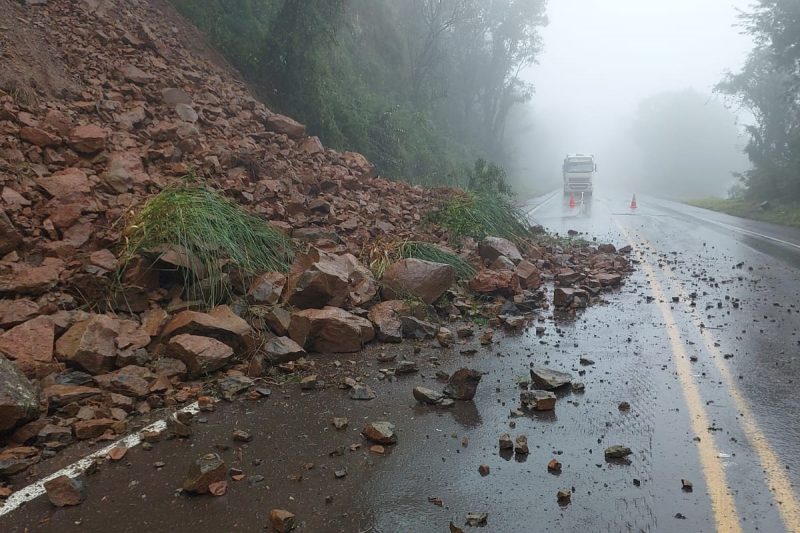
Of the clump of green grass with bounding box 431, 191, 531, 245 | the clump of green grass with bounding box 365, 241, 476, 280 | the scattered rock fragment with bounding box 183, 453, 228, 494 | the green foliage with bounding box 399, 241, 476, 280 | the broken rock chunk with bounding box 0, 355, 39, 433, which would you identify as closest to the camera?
the scattered rock fragment with bounding box 183, 453, 228, 494

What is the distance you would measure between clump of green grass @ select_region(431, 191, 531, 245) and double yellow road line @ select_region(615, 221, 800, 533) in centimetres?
474

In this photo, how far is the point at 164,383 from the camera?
4789mm

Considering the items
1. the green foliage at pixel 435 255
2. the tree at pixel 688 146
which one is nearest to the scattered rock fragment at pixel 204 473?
the green foliage at pixel 435 255

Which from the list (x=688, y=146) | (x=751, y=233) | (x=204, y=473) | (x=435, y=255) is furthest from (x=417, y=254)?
(x=688, y=146)

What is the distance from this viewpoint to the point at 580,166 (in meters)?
33.9

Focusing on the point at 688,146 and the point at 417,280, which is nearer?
the point at 417,280

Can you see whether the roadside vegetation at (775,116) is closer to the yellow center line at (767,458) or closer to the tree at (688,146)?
the yellow center line at (767,458)

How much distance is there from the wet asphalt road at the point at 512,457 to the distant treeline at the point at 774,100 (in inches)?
927

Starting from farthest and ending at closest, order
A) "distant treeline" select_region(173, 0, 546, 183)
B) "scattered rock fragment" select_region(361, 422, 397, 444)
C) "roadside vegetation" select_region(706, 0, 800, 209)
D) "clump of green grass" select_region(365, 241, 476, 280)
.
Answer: "roadside vegetation" select_region(706, 0, 800, 209) < "distant treeline" select_region(173, 0, 546, 183) < "clump of green grass" select_region(365, 241, 476, 280) < "scattered rock fragment" select_region(361, 422, 397, 444)

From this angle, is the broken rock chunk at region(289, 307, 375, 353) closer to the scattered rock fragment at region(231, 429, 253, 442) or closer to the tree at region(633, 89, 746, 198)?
the scattered rock fragment at region(231, 429, 253, 442)

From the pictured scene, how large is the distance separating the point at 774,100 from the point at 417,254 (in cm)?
3353

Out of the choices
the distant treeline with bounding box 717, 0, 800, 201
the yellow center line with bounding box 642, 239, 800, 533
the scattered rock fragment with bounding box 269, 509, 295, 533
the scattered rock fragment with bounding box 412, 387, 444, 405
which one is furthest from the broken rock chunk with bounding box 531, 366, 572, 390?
the distant treeline with bounding box 717, 0, 800, 201

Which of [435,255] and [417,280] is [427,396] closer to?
[417,280]

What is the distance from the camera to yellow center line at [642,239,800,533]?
3240 millimetres
